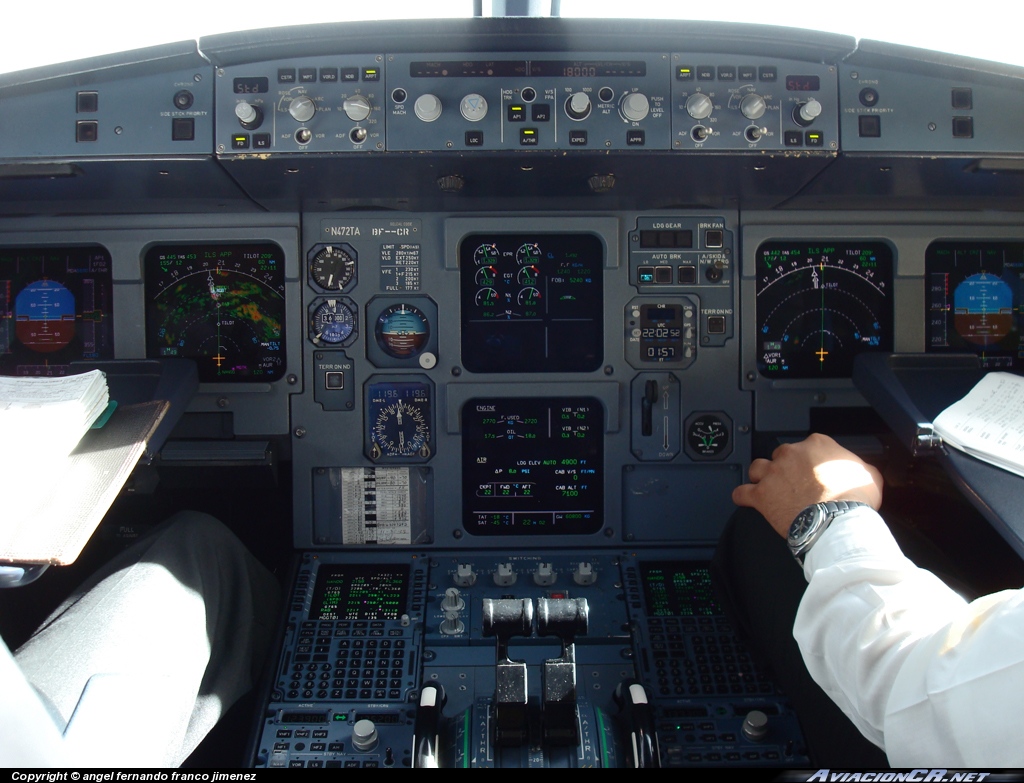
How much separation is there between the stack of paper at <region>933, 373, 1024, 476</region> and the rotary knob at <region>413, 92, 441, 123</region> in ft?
4.76

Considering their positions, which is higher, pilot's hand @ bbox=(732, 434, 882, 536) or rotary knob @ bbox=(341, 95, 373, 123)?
rotary knob @ bbox=(341, 95, 373, 123)

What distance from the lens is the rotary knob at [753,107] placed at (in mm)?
1906

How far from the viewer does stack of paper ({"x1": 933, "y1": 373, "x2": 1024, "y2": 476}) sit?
1803 mm

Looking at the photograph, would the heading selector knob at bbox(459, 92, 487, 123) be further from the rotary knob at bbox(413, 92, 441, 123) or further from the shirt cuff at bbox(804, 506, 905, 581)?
the shirt cuff at bbox(804, 506, 905, 581)

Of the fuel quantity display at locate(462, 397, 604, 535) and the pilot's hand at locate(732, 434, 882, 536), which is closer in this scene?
the pilot's hand at locate(732, 434, 882, 536)

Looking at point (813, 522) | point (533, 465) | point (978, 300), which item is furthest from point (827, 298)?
point (813, 522)

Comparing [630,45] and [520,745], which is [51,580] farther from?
[630,45]

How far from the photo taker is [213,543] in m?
1.99

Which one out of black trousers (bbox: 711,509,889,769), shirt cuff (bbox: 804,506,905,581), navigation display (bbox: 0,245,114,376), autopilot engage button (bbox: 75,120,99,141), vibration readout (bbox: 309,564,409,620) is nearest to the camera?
shirt cuff (bbox: 804,506,905,581)

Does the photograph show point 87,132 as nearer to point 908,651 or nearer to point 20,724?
point 20,724

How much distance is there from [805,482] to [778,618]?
348mm

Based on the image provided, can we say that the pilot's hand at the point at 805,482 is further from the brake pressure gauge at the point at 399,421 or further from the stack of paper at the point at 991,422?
the brake pressure gauge at the point at 399,421

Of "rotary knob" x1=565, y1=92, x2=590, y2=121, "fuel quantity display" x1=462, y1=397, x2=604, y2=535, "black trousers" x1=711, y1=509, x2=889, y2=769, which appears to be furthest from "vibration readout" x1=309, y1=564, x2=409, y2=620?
"rotary knob" x1=565, y1=92, x2=590, y2=121

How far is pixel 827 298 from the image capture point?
2492 mm
